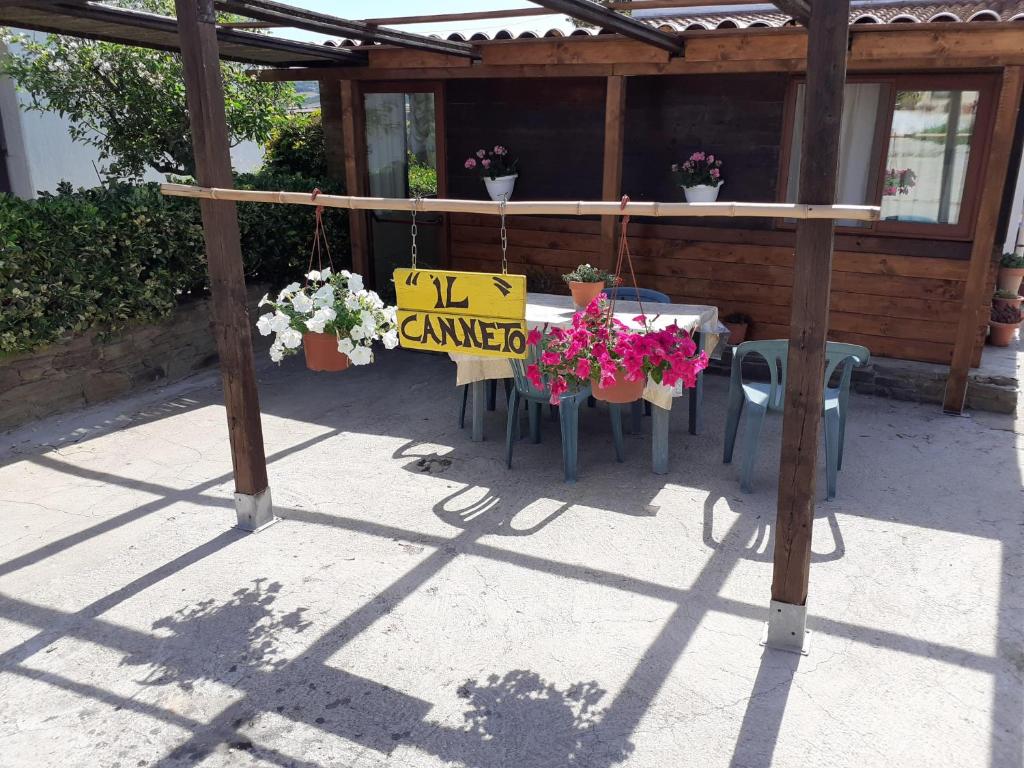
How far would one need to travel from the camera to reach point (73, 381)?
622 centimetres

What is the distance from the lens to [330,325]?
12.2ft

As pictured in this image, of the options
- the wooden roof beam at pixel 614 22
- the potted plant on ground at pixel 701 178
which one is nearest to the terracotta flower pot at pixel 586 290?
the wooden roof beam at pixel 614 22

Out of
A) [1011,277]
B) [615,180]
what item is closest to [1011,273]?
[1011,277]

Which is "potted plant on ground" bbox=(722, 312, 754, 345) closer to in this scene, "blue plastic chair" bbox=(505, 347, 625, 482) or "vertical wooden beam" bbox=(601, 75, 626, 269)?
"vertical wooden beam" bbox=(601, 75, 626, 269)

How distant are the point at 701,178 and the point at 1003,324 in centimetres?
295

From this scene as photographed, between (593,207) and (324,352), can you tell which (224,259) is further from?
(593,207)

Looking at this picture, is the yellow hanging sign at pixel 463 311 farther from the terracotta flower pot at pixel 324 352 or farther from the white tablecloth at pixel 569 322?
the white tablecloth at pixel 569 322

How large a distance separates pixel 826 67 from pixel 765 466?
9.75ft

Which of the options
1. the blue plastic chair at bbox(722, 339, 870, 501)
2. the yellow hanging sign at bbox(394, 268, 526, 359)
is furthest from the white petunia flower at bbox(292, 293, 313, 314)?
the blue plastic chair at bbox(722, 339, 870, 501)

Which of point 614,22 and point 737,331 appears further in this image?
point 737,331

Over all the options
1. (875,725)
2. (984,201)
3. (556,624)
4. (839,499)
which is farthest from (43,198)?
(984,201)

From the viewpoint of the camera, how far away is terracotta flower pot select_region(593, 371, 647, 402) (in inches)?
144

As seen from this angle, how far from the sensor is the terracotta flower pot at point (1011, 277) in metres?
7.42

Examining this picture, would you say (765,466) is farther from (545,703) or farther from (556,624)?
(545,703)
